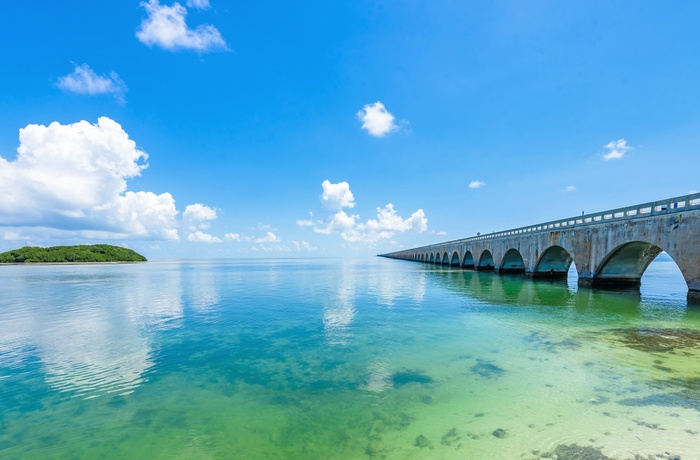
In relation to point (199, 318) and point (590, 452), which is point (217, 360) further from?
point (590, 452)

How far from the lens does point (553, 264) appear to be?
110 feet

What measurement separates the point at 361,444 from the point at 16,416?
24.6 ft

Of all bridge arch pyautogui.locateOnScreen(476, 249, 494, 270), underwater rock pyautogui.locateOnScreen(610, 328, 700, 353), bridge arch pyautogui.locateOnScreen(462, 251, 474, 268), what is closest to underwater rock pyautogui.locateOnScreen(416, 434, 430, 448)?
underwater rock pyautogui.locateOnScreen(610, 328, 700, 353)

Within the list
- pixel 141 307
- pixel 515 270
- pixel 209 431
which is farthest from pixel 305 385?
pixel 515 270

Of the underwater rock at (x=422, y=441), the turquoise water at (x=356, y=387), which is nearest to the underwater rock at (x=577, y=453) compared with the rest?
the turquoise water at (x=356, y=387)

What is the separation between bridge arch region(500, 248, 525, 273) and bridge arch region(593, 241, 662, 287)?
51.7 feet

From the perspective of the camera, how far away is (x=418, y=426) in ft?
19.3

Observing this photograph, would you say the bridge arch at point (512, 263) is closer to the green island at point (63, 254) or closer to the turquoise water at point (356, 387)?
the turquoise water at point (356, 387)

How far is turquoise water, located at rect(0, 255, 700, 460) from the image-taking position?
17.8ft

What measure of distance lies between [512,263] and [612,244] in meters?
21.7

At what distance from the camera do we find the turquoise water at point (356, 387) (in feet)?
17.8

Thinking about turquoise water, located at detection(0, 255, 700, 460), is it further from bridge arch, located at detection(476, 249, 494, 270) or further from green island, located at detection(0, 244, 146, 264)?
green island, located at detection(0, 244, 146, 264)

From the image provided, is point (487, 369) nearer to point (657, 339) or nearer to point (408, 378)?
point (408, 378)

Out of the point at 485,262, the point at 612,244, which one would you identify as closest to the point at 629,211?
the point at 612,244
